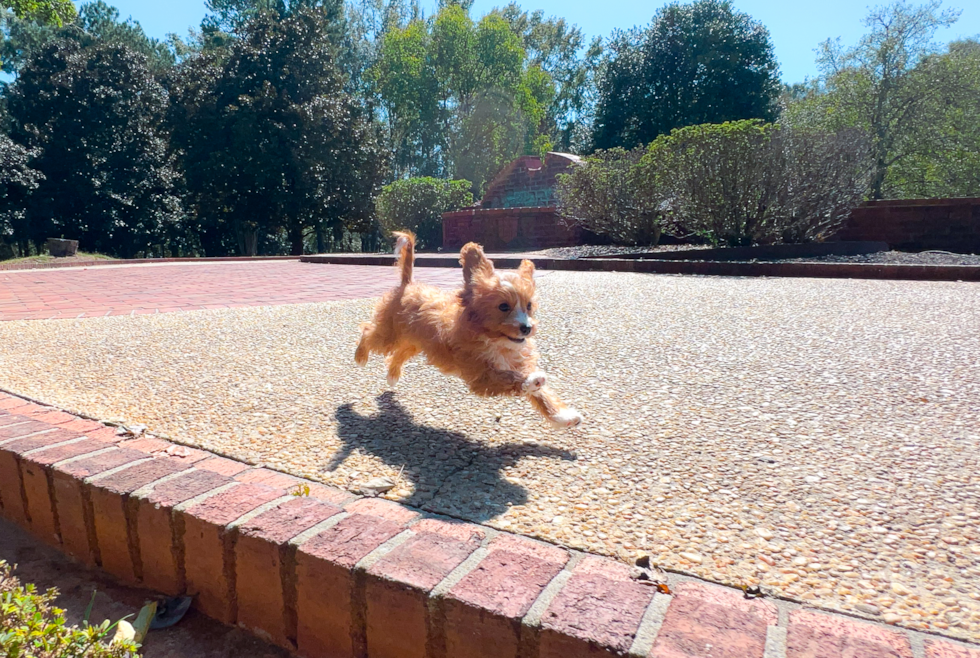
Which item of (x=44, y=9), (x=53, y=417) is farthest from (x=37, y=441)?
(x=44, y=9)

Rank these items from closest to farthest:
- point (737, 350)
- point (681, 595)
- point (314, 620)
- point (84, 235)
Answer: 1. point (681, 595)
2. point (314, 620)
3. point (737, 350)
4. point (84, 235)

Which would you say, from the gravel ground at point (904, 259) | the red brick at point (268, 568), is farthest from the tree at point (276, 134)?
the red brick at point (268, 568)

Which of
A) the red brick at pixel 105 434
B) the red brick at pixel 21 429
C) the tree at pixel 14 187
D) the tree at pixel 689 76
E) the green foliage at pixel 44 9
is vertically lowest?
the red brick at pixel 105 434

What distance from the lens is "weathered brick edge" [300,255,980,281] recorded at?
7.99 metres

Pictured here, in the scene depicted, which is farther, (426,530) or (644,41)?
(644,41)

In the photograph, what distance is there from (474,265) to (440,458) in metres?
0.87

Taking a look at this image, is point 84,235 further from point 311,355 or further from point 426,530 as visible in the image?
point 426,530

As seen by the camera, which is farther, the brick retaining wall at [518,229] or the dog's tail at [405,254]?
the brick retaining wall at [518,229]

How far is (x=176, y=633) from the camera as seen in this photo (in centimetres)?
171

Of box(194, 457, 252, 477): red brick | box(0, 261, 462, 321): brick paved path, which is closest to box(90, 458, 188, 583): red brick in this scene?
box(194, 457, 252, 477): red brick

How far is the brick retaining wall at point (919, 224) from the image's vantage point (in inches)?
456

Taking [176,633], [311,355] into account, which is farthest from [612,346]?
[176,633]

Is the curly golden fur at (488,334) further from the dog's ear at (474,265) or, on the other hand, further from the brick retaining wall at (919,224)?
the brick retaining wall at (919,224)

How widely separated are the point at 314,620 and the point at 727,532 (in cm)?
115
